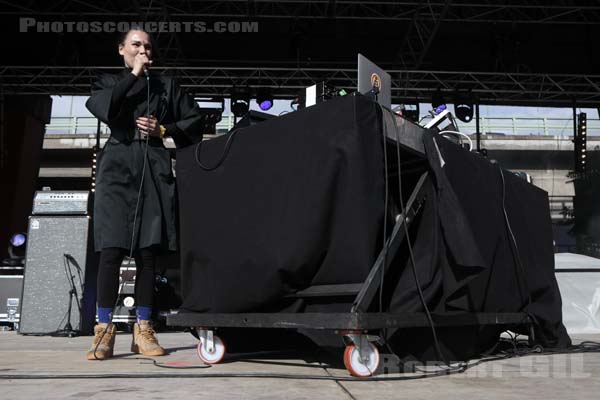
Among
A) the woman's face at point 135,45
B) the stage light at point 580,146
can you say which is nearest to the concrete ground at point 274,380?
the woman's face at point 135,45

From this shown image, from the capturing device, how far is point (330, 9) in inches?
403

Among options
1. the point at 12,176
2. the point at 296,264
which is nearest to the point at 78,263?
the point at 296,264

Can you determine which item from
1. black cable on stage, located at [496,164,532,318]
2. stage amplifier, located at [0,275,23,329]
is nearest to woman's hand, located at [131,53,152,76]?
black cable on stage, located at [496,164,532,318]

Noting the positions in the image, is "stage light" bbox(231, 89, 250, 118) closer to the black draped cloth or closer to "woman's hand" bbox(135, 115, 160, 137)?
"woman's hand" bbox(135, 115, 160, 137)

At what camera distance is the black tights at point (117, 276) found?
234 cm

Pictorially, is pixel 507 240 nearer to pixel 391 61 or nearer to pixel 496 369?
pixel 496 369

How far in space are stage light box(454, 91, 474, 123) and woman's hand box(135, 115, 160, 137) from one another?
366 inches

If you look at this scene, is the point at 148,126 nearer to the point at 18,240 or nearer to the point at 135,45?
the point at 135,45

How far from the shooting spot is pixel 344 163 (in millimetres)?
1878

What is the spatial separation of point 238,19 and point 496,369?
9120 millimetres

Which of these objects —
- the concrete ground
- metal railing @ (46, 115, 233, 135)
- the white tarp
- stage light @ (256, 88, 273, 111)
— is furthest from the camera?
metal railing @ (46, 115, 233, 135)

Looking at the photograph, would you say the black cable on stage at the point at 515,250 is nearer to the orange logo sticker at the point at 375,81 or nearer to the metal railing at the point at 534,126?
the orange logo sticker at the point at 375,81

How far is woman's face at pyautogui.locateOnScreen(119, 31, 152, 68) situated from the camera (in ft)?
8.13

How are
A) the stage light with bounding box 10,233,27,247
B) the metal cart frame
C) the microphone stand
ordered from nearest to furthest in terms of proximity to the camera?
the metal cart frame → the microphone stand → the stage light with bounding box 10,233,27,247
